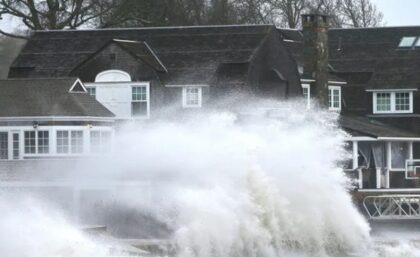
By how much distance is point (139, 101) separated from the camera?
209 feet

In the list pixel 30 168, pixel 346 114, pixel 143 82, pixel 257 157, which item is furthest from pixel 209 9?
pixel 257 157

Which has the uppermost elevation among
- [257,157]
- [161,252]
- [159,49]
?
[159,49]

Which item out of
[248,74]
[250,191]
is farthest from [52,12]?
[250,191]

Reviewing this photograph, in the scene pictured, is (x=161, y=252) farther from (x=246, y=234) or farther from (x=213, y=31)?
(x=213, y=31)

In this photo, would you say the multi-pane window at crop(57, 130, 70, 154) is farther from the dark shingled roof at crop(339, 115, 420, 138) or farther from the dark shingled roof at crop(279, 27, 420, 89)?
the dark shingled roof at crop(279, 27, 420, 89)

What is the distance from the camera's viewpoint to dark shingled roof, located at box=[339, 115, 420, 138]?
62.0 metres

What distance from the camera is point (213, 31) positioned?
68.1 m

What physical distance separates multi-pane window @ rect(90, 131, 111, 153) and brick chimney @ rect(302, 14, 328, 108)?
51.8ft

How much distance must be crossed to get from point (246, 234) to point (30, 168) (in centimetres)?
1515

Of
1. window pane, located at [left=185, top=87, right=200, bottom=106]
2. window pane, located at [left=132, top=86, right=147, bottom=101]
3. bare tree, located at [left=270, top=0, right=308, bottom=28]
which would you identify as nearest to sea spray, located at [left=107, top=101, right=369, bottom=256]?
window pane, located at [left=185, top=87, right=200, bottom=106]

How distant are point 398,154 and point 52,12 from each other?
2449 cm

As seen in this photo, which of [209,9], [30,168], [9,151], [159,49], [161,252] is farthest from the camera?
[209,9]

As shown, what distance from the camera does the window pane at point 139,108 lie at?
6328cm

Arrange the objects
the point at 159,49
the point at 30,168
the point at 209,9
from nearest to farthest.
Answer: the point at 30,168
the point at 159,49
the point at 209,9
